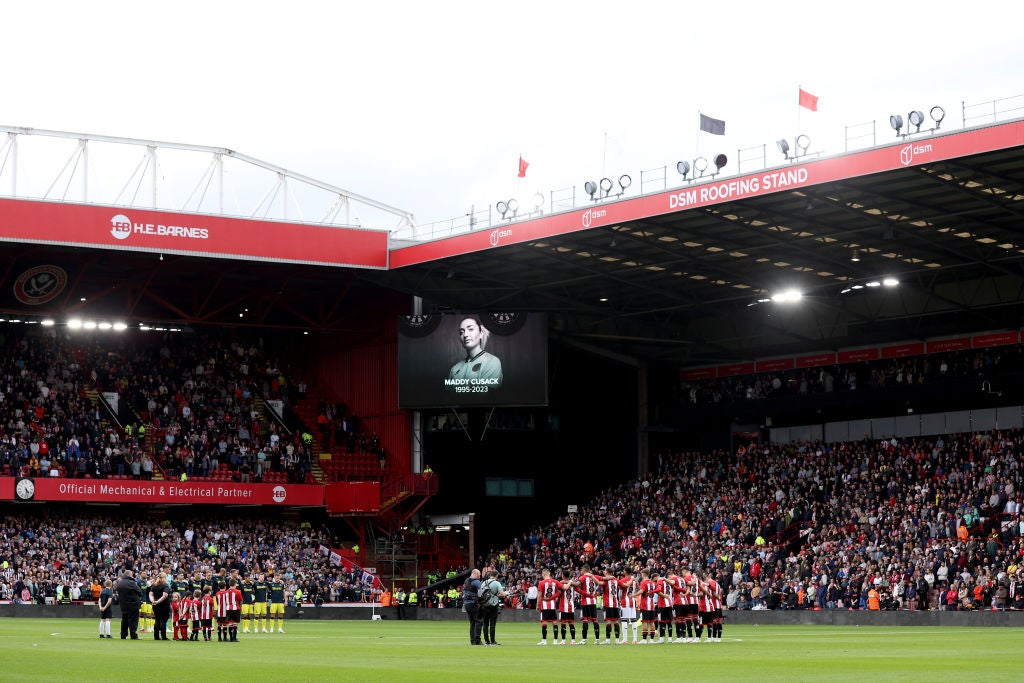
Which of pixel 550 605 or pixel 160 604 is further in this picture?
pixel 160 604

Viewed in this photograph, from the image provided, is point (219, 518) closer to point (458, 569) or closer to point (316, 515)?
point (316, 515)

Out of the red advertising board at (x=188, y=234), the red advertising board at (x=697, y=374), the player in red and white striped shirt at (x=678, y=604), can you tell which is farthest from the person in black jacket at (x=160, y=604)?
the red advertising board at (x=697, y=374)

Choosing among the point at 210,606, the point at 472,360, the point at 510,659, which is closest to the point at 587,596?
the point at 510,659

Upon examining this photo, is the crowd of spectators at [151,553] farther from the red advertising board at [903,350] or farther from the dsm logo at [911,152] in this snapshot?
the dsm logo at [911,152]

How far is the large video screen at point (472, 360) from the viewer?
56.8 m

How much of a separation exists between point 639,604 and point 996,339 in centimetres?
2990

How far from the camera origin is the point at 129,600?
3072 cm

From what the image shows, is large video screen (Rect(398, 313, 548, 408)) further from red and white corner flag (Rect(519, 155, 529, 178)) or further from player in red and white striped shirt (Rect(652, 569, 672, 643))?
player in red and white striped shirt (Rect(652, 569, 672, 643))

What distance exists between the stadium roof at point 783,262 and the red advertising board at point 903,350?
0.41 metres

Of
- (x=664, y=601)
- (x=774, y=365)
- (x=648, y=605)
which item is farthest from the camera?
(x=774, y=365)

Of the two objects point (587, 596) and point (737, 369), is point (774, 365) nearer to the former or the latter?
point (737, 369)

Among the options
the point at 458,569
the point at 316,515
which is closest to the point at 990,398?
the point at 458,569

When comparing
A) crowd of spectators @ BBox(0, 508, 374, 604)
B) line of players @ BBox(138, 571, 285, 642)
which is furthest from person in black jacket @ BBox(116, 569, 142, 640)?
crowd of spectators @ BBox(0, 508, 374, 604)

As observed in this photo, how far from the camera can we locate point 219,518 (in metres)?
62.2
